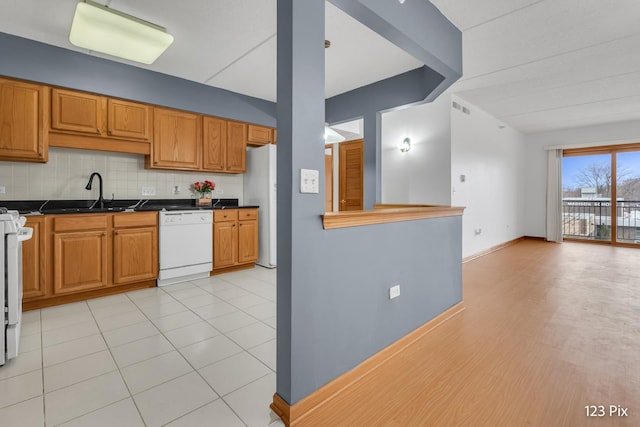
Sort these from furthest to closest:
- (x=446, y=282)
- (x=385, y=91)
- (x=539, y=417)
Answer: (x=385, y=91) → (x=446, y=282) → (x=539, y=417)

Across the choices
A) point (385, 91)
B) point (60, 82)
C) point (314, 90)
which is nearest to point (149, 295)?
point (60, 82)

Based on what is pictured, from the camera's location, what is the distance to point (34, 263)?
109 inches

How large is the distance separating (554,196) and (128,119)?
849 cm

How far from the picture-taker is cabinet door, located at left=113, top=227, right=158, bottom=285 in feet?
10.6

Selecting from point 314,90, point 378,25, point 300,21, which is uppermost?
point 378,25

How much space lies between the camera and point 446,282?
269cm

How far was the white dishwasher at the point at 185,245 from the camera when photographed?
11.7 feet

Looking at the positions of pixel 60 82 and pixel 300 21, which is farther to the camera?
pixel 60 82

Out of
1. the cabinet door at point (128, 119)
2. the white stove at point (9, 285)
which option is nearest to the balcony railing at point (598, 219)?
the cabinet door at point (128, 119)

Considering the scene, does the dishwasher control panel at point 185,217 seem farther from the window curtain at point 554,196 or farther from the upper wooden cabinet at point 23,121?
the window curtain at point 554,196

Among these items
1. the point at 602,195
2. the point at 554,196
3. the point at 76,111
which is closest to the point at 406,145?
the point at 76,111

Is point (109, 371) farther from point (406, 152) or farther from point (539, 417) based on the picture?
point (406, 152)

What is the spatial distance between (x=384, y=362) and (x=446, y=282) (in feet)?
3.56

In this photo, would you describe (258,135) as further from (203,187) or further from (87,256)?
(87,256)
